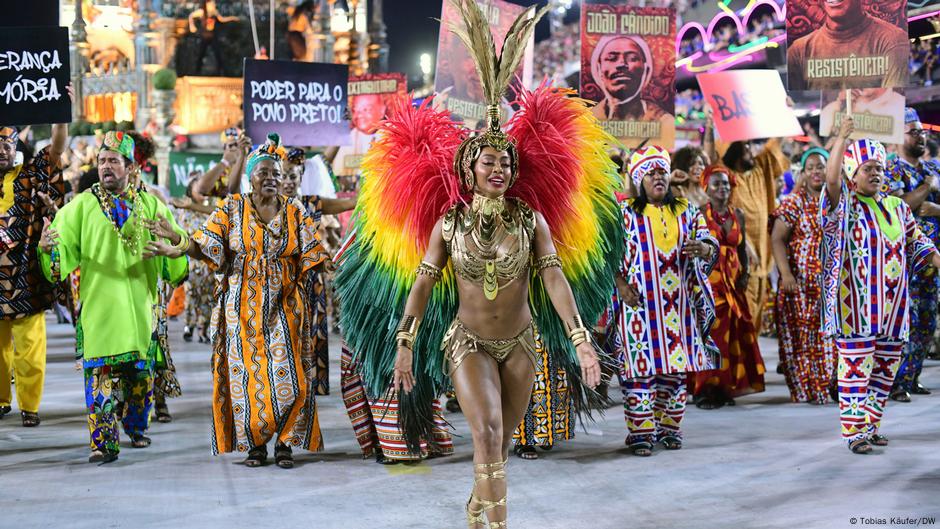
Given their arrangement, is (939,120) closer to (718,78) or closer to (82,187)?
(718,78)

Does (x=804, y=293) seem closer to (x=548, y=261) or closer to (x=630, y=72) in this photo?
(x=630, y=72)

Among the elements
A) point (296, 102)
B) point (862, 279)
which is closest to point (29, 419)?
point (296, 102)

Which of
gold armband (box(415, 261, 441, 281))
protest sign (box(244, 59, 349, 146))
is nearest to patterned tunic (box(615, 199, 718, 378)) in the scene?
gold armband (box(415, 261, 441, 281))

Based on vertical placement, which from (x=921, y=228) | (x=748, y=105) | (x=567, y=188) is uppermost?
(x=748, y=105)

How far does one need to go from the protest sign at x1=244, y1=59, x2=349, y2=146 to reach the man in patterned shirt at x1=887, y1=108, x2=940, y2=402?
5.52 metres

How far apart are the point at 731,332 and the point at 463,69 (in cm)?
395

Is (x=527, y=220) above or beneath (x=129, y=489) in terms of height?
above

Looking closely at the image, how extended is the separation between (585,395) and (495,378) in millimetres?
1126

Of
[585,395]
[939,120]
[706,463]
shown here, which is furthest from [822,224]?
[939,120]

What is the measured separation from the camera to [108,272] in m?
7.61

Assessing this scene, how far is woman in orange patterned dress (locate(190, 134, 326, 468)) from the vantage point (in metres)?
7.26

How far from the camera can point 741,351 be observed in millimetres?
9891

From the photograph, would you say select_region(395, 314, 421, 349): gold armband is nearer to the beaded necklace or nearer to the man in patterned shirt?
the beaded necklace

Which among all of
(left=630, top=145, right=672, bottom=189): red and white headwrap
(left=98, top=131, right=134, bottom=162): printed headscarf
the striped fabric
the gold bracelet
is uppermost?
(left=98, top=131, right=134, bottom=162): printed headscarf
